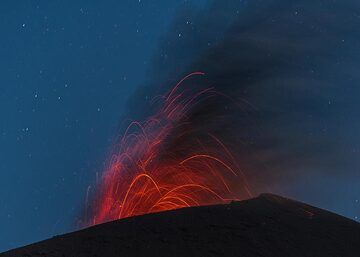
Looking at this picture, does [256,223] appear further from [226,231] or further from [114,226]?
[114,226]

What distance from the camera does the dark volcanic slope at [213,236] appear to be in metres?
12.3

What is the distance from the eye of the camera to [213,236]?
13.0 meters

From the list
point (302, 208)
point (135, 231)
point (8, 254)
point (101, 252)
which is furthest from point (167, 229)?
point (302, 208)

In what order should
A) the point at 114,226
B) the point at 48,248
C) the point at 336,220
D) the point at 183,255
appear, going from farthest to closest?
the point at 336,220 → the point at 114,226 → the point at 48,248 → the point at 183,255

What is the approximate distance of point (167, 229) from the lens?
1331cm

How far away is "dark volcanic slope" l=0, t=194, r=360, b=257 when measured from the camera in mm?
12320

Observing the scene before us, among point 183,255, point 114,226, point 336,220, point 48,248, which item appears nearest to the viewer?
point 183,255

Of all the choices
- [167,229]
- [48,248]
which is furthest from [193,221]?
[48,248]

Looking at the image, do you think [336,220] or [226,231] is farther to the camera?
[336,220]

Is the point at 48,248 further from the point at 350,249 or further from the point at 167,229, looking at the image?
the point at 350,249

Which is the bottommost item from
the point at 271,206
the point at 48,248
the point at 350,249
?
the point at 350,249

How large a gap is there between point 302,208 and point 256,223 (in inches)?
111

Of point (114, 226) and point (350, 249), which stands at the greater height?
point (114, 226)

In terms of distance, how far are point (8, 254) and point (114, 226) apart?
2578 millimetres
